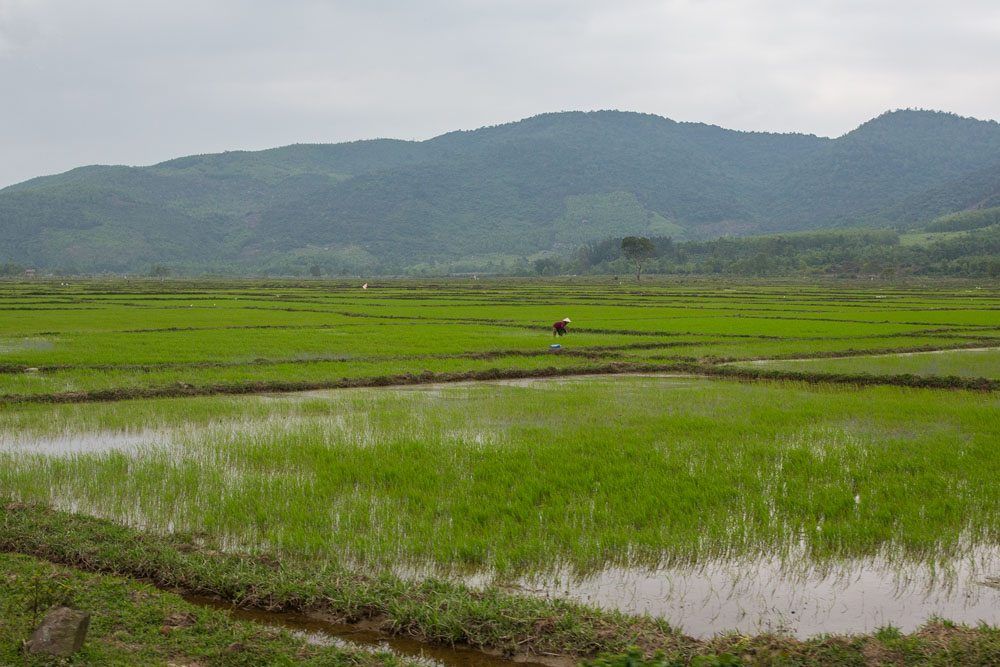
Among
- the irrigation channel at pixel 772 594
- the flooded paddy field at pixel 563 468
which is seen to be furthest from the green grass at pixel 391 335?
the irrigation channel at pixel 772 594

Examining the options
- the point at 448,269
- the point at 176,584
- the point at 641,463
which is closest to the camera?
the point at 176,584

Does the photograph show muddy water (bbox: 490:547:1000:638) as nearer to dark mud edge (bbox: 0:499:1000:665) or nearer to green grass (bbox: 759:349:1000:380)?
dark mud edge (bbox: 0:499:1000:665)

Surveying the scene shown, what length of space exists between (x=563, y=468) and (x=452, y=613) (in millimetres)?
3501

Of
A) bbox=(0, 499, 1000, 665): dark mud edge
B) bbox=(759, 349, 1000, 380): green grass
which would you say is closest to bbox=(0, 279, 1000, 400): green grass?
bbox=(759, 349, 1000, 380): green grass

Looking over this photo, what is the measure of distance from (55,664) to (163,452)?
519 centimetres

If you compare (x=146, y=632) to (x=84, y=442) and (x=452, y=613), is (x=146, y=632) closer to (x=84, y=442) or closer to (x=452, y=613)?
(x=452, y=613)

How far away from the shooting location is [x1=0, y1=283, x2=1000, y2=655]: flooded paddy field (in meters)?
5.62

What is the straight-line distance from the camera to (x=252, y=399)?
13.3m

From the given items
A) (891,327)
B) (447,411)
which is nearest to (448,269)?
(891,327)

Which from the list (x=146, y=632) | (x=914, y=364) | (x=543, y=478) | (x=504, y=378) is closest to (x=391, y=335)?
(x=504, y=378)

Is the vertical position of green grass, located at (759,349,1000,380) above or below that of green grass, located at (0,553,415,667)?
below

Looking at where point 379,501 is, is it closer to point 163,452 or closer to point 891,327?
point 163,452

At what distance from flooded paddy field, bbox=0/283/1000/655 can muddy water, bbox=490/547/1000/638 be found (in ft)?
0.06

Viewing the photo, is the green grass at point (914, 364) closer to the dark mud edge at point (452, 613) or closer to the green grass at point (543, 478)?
the green grass at point (543, 478)
